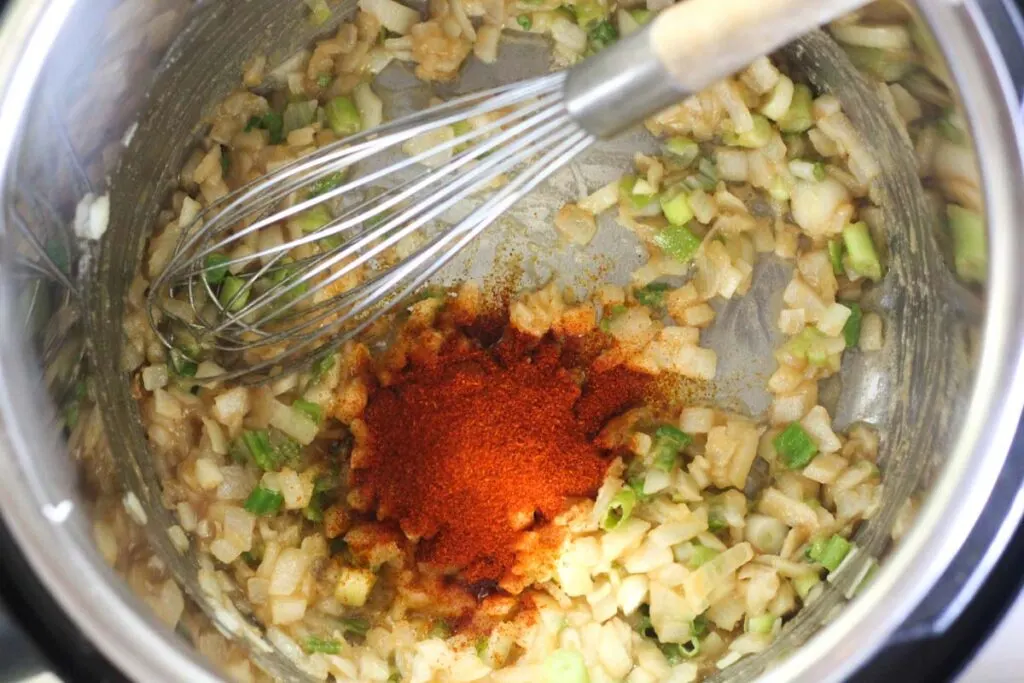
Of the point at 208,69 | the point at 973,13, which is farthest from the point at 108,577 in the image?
the point at 973,13

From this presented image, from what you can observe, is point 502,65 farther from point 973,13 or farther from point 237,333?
point 973,13

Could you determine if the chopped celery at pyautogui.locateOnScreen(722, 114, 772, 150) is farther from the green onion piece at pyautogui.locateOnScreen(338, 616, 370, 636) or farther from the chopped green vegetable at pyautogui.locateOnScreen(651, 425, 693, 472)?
the green onion piece at pyautogui.locateOnScreen(338, 616, 370, 636)

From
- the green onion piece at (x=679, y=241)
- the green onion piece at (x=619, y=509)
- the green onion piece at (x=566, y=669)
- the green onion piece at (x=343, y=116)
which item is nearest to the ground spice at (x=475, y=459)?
the green onion piece at (x=619, y=509)

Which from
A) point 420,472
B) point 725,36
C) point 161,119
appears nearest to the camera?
point 725,36

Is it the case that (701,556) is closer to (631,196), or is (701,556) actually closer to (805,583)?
(805,583)

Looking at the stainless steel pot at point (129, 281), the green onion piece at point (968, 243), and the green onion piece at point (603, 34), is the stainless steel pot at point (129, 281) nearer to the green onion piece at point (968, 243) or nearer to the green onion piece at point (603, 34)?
the green onion piece at point (968, 243)

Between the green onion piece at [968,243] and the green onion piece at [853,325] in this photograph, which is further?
the green onion piece at [853,325]
